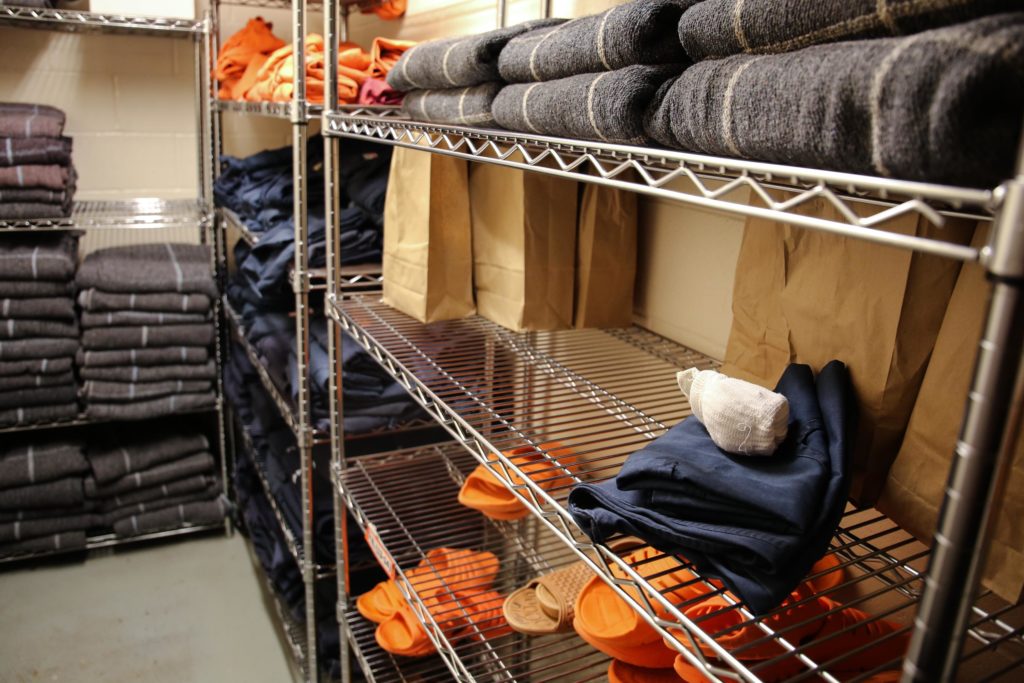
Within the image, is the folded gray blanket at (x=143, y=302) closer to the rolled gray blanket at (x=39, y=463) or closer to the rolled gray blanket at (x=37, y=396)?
the rolled gray blanket at (x=37, y=396)

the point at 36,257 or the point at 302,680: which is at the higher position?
the point at 36,257

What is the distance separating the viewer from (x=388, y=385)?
69.9 inches

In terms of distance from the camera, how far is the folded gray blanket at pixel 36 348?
7.87 ft

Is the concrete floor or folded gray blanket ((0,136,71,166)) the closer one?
the concrete floor

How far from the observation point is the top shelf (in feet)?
7.29

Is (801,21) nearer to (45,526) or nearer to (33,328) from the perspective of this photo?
(33,328)

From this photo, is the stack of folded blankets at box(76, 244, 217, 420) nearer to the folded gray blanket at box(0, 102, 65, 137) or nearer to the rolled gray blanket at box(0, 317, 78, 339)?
the rolled gray blanket at box(0, 317, 78, 339)

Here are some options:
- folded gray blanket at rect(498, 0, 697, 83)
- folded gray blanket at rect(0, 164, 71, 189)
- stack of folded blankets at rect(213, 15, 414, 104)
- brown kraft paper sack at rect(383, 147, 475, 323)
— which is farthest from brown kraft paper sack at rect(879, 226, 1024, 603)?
folded gray blanket at rect(0, 164, 71, 189)

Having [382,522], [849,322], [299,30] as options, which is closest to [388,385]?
[382,522]

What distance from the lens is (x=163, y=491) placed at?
106 inches

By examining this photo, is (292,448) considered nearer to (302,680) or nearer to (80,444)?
(302,680)

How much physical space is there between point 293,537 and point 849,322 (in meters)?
1.58

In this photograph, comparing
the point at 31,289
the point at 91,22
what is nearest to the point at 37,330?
the point at 31,289

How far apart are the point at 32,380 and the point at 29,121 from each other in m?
0.76
